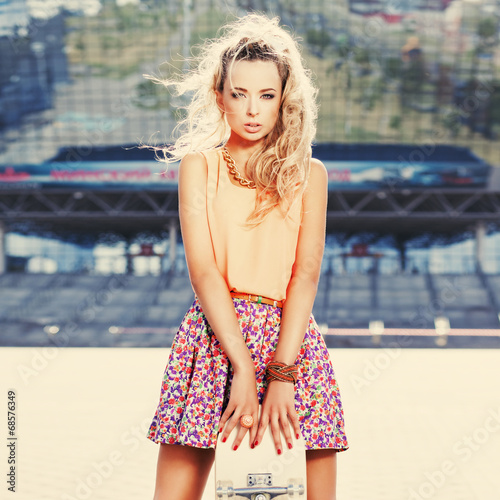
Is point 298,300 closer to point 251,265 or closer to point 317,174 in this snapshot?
point 251,265

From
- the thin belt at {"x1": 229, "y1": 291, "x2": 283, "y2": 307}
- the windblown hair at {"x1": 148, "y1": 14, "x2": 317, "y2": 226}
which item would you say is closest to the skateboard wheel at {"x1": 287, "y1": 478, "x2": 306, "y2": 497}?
the thin belt at {"x1": 229, "y1": 291, "x2": 283, "y2": 307}

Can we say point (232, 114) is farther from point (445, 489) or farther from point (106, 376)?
point (106, 376)

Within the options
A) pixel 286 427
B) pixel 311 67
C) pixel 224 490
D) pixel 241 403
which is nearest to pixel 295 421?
pixel 286 427

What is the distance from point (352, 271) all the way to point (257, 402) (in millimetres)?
35544

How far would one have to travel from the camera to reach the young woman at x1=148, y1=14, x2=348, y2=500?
Answer: 2170 mm

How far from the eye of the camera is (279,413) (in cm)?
206

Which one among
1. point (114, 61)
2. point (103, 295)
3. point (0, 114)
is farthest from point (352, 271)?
point (0, 114)

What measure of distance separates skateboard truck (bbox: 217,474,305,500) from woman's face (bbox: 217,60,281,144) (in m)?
0.91

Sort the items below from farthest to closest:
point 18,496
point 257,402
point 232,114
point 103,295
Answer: point 103,295 → point 18,496 → point 232,114 → point 257,402

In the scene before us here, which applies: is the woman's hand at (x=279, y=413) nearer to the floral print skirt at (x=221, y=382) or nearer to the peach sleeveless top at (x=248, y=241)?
the floral print skirt at (x=221, y=382)

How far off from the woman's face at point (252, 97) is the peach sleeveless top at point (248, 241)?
164 mm

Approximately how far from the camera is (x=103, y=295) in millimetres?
35375

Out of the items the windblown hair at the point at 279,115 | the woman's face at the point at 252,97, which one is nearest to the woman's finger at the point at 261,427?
the windblown hair at the point at 279,115

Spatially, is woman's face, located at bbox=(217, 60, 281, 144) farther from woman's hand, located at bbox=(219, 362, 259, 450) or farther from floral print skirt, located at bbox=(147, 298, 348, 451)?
woman's hand, located at bbox=(219, 362, 259, 450)
